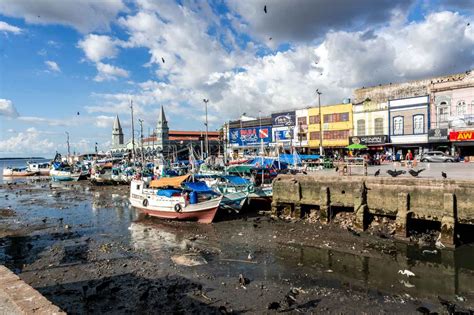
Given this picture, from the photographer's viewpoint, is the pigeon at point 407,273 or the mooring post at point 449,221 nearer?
the pigeon at point 407,273

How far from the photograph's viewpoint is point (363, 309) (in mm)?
10977

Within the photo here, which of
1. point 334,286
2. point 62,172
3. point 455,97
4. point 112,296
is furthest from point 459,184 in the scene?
point 62,172

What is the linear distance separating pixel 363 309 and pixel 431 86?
137ft

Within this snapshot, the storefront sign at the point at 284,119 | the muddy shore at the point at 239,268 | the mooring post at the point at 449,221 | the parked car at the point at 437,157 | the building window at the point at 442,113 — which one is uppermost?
the storefront sign at the point at 284,119

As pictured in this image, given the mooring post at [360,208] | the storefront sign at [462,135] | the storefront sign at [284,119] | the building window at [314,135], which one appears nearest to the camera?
the mooring post at [360,208]

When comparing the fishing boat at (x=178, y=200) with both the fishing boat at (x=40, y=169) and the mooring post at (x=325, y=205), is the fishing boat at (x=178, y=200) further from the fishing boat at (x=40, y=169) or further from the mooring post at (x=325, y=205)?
the fishing boat at (x=40, y=169)

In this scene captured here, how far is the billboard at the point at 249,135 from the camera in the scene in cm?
6412

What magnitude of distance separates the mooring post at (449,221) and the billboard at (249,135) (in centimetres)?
4657

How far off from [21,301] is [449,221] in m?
18.8

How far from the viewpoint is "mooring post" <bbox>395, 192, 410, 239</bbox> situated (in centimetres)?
1866

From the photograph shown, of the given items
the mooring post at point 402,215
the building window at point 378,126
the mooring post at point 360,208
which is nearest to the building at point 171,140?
the building window at point 378,126

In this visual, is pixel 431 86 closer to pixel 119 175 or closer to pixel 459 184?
pixel 459 184

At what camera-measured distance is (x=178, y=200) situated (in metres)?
25.1

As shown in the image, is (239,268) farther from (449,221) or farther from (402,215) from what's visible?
(449,221)
